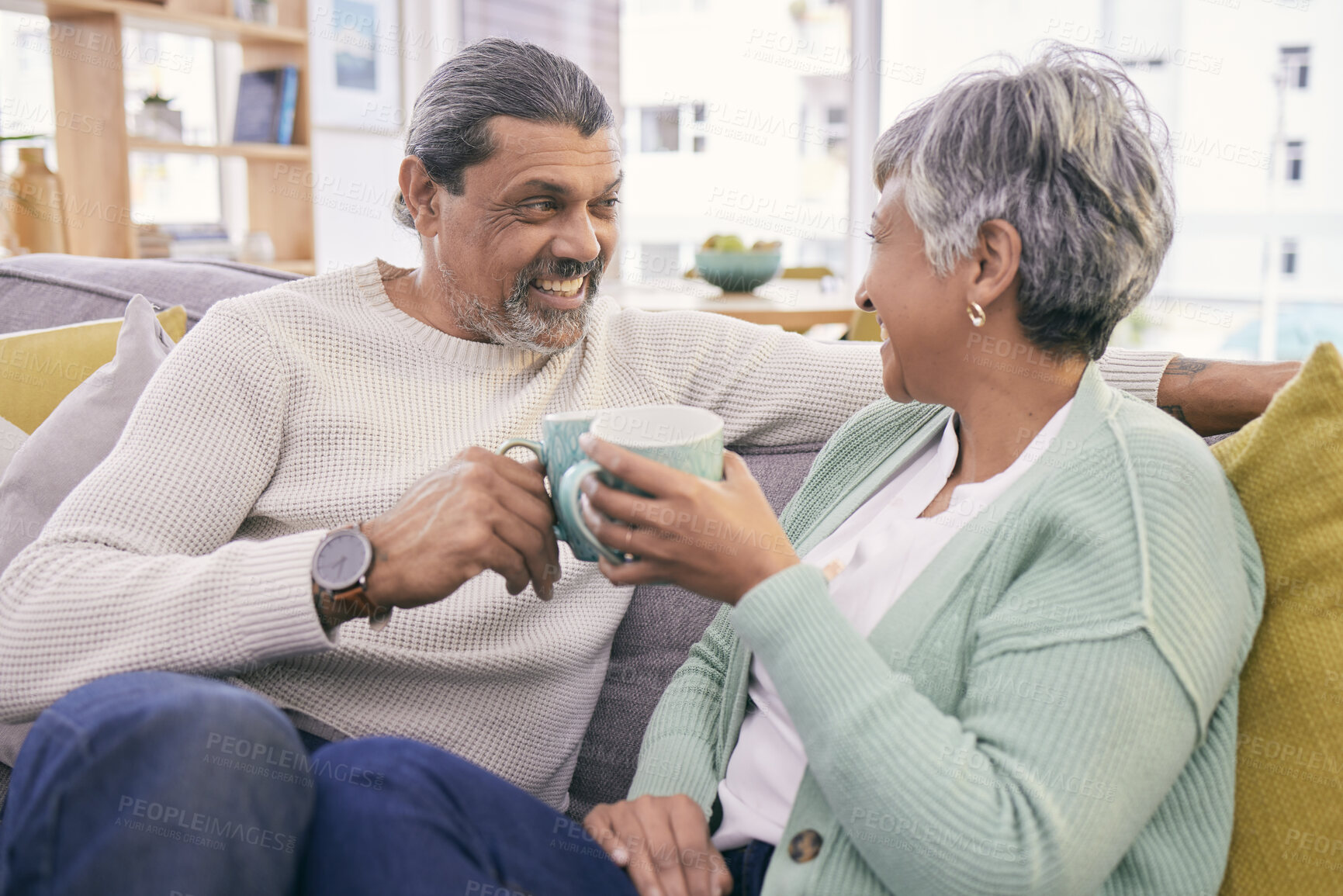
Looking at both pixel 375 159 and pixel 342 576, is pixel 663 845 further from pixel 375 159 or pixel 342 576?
pixel 375 159

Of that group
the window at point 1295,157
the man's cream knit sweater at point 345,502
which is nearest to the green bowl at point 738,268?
the man's cream knit sweater at point 345,502

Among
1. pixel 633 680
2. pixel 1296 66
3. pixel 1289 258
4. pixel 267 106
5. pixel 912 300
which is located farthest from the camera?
pixel 1289 258

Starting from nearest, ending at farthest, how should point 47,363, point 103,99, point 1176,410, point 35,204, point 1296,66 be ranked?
point 1176,410 → point 47,363 → point 35,204 → point 103,99 → point 1296,66

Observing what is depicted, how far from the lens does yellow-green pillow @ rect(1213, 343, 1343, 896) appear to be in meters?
0.82

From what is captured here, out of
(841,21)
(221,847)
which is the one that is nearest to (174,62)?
(841,21)

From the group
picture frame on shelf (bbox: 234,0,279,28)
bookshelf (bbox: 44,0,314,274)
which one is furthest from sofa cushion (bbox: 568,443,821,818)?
picture frame on shelf (bbox: 234,0,279,28)

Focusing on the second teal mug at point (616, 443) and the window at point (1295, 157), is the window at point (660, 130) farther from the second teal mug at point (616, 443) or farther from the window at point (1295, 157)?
the second teal mug at point (616, 443)

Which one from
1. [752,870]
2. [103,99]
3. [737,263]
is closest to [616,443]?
[752,870]

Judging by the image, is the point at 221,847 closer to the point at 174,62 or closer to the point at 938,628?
the point at 938,628

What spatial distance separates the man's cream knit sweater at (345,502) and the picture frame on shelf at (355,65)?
3.35m

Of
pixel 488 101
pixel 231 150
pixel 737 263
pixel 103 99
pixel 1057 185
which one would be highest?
pixel 103 99

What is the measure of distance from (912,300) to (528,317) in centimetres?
60

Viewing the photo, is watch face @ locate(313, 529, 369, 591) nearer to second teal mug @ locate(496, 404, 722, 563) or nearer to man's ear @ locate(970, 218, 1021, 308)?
second teal mug @ locate(496, 404, 722, 563)

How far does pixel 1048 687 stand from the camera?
2.46ft
